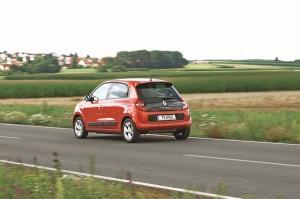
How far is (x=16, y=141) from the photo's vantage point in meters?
18.5

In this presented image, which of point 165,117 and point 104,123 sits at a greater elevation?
point 165,117

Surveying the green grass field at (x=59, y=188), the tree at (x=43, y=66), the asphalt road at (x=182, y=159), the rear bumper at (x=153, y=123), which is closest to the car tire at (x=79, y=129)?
the asphalt road at (x=182, y=159)

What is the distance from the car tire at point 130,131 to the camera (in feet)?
56.4

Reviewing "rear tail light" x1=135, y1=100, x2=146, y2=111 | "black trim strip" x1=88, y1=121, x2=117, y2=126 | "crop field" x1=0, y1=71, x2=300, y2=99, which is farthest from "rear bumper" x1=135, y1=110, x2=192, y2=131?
"crop field" x1=0, y1=71, x2=300, y2=99

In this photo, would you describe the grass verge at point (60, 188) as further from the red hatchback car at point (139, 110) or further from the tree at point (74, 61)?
the tree at point (74, 61)

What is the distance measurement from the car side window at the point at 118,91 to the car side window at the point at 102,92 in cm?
27

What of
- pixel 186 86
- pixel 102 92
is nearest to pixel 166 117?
pixel 102 92

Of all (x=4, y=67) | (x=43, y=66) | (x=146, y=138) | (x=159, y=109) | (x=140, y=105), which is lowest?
(x=4, y=67)

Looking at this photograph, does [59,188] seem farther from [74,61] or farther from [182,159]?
[74,61]

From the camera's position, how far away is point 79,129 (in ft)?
64.2

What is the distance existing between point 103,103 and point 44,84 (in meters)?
53.9

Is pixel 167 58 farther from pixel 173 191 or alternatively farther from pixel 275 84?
pixel 173 191

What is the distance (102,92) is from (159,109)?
7.28ft

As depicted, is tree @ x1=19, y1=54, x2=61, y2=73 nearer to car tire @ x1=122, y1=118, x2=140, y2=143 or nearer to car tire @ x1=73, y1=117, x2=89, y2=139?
car tire @ x1=73, y1=117, x2=89, y2=139
